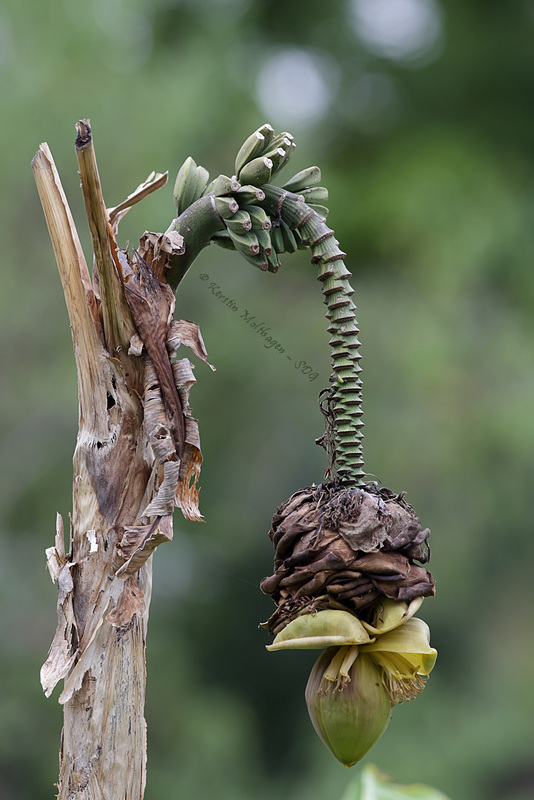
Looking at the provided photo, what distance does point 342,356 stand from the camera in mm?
568

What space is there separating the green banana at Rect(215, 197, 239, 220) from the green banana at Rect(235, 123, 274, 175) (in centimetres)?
3

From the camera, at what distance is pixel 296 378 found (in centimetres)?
276

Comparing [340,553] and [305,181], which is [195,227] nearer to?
[305,181]

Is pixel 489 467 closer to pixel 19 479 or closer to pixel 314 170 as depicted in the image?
pixel 19 479

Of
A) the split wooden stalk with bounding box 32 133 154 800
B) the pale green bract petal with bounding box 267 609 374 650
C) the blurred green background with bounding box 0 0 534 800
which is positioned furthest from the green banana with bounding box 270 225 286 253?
the blurred green background with bounding box 0 0 534 800

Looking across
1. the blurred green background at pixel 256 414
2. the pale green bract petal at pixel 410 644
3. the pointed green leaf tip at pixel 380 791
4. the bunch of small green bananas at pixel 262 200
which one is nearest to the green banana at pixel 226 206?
the bunch of small green bananas at pixel 262 200

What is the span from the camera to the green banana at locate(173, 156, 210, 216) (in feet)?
2.16

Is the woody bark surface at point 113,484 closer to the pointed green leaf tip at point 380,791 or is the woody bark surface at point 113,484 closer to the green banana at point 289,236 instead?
the green banana at point 289,236

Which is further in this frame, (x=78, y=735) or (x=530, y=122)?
(x=530, y=122)

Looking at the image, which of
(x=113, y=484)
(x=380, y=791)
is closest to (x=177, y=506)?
(x=113, y=484)

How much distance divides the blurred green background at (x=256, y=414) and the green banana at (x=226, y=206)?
1.72 meters

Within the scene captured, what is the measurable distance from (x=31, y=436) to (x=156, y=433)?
2.05 metres

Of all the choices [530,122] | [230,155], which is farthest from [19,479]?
[530,122]

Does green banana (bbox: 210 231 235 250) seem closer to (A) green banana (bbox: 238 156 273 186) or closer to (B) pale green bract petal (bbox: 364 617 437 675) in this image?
(A) green banana (bbox: 238 156 273 186)
